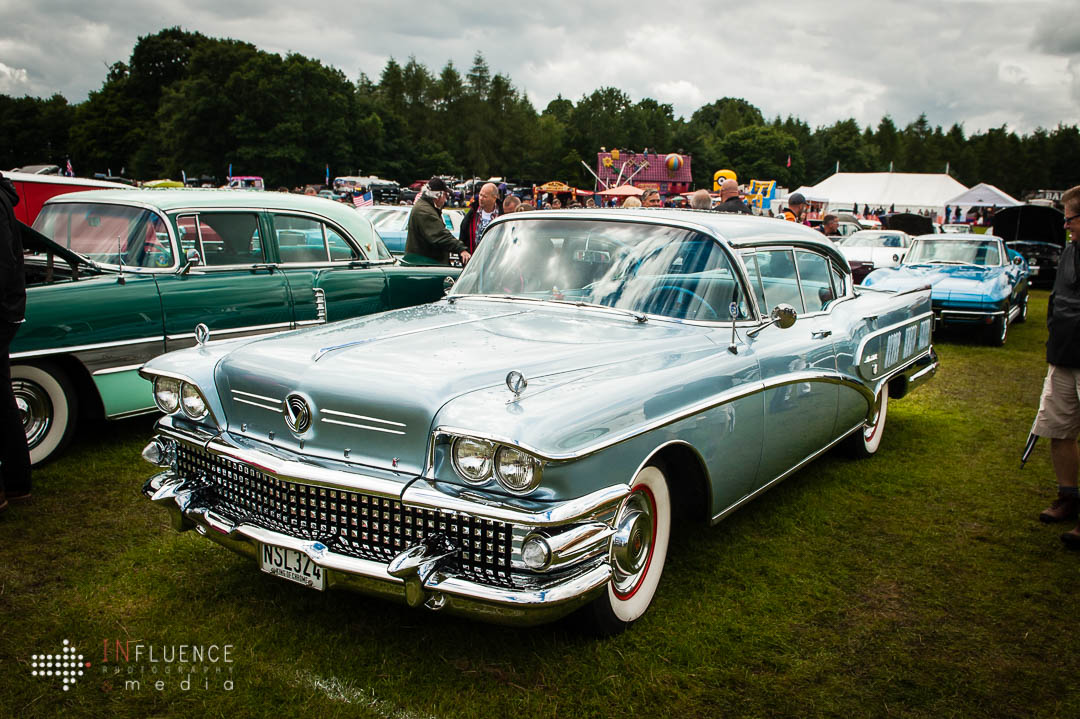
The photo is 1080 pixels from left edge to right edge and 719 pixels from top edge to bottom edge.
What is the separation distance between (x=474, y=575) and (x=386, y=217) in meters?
14.9

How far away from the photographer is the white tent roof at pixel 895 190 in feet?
128

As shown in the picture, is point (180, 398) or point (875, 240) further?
point (875, 240)

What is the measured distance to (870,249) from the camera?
55.0 feet

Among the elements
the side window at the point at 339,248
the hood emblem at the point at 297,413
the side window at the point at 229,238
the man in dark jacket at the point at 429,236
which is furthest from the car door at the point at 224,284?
the hood emblem at the point at 297,413

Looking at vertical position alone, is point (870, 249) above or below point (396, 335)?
below

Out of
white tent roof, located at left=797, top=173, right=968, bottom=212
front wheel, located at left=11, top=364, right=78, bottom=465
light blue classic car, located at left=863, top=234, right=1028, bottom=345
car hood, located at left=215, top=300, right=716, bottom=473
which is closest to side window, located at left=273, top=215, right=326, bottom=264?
front wheel, located at left=11, top=364, right=78, bottom=465

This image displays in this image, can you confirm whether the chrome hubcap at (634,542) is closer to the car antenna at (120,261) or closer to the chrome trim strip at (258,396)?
the chrome trim strip at (258,396)

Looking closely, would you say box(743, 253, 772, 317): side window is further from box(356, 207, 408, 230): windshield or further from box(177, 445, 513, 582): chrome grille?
box(356, 207, 408, 230): windshield

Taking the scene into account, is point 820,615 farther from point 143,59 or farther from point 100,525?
point 143,59

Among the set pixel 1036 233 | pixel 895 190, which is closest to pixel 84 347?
pixel 1036 233

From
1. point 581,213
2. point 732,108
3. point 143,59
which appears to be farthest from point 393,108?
point 581,213

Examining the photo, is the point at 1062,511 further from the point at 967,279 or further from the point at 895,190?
the point at 895,190

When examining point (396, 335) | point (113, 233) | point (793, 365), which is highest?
point (113, 233)

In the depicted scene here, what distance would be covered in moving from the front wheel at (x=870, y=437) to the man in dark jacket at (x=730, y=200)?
9.05 ft
